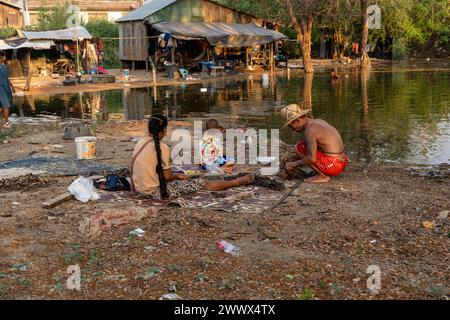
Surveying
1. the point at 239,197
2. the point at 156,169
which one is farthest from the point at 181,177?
the point at 239,197

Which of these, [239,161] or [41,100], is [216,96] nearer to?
[41,100]

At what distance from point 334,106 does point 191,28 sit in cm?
1518

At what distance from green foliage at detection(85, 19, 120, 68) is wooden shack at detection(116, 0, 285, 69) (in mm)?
2623

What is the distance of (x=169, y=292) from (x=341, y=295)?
3.97 ft

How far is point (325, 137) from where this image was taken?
685cm

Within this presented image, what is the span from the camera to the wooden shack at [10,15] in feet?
121

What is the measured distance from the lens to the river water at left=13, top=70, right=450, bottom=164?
1068 cm

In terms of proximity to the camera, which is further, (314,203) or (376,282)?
(314,203)

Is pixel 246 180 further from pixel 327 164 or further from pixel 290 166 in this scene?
pixel 327 164

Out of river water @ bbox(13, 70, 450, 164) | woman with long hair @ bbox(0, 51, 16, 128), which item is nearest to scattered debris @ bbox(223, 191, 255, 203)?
river water @ bbox(13, 70, 450, 164)

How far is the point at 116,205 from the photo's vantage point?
5.89 m

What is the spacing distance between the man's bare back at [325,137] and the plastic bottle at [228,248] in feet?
8.54

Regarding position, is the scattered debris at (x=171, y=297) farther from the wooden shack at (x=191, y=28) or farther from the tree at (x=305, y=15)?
the tree at (x=305, y=15)

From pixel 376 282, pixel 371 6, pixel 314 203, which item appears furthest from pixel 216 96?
pixel 371 6
